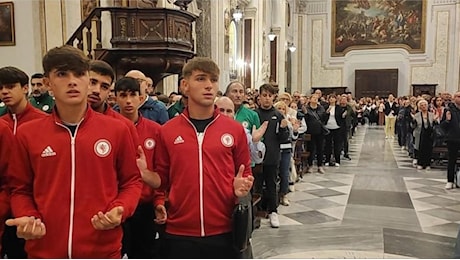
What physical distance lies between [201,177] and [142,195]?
69 centimetres

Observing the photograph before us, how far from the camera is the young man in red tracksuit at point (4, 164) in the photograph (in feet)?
6.51

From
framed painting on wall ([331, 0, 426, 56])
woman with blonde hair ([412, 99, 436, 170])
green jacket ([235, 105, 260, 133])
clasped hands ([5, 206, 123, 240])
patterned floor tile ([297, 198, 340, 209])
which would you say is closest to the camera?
clasped hands ([5, 206, 123, 240])

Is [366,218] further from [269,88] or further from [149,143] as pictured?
[149,143]

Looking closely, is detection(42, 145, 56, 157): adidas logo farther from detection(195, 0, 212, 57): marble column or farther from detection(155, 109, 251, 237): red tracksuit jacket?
detection(195, 0, 212, 57): marble column

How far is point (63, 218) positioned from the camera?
72.6 inches

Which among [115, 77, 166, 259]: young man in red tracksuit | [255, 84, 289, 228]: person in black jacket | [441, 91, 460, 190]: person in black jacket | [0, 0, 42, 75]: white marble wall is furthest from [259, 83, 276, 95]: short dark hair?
[0, 0, 42, 75]: white marble wall

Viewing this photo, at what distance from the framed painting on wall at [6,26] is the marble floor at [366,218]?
6692mm

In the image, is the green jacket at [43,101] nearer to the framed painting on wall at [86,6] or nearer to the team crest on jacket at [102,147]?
the team crest on jacket at [102,147]

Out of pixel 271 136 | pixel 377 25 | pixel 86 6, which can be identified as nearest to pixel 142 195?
pixel 271 136

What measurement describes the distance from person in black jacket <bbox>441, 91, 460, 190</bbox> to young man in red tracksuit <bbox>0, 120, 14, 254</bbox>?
6933mm

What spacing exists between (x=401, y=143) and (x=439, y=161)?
3148 mm

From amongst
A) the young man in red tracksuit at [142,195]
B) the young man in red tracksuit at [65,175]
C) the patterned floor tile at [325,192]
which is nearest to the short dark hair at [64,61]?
the young man in red tracksuit at [65,175]

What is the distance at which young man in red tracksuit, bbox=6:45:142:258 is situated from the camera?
1.84m

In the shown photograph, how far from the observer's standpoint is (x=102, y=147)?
192 centimetres
